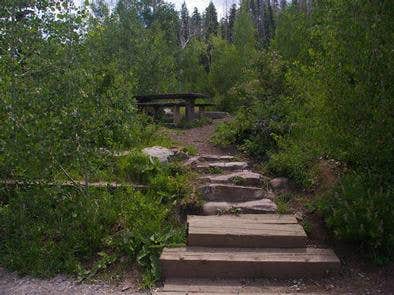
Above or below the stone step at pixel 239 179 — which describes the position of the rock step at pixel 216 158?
above

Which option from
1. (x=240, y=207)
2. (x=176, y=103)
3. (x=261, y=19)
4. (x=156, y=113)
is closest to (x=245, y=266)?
(x=240, y=207)

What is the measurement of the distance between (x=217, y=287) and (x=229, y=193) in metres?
1.96

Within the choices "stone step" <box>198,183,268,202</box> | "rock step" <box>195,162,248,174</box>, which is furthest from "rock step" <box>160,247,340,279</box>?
"rock step" <box>195,162,248,174</box>

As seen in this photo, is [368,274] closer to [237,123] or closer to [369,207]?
[369,207]

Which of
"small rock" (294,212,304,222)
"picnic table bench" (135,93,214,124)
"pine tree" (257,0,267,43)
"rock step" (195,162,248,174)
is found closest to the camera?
"small rock" (294,212,304,222)

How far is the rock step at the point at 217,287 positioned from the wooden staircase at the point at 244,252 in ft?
0.14

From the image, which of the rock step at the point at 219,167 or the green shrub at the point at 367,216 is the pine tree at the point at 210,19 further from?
the green shrub at the point at 367,216

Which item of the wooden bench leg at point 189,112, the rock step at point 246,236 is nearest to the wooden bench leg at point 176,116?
the wooden bench leg at point 189,112

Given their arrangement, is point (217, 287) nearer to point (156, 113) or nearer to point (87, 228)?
point (87, 228)

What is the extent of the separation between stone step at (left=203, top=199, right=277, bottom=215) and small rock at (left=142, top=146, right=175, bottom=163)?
5.05ft

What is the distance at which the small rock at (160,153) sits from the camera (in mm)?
7338

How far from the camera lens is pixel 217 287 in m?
4.67

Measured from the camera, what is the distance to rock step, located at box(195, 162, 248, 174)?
731 cm

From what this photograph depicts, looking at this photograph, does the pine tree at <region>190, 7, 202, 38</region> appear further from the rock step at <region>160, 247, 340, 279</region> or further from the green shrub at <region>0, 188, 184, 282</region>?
the rock step at <region>160, 247, 340, 279</region>
